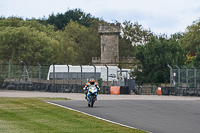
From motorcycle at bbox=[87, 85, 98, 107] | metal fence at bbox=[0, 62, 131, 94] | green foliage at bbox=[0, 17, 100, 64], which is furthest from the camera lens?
green foliage at bbox=[0, 17, 100, 64]

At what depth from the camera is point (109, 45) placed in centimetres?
9819

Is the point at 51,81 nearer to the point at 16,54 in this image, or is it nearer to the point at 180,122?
the point at 180,122

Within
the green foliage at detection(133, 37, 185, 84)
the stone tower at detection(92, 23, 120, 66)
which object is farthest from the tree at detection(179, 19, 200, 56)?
the green foliage at detection(133, 37, 185, 84)

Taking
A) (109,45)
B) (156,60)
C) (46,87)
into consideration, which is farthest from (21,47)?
(46,87)

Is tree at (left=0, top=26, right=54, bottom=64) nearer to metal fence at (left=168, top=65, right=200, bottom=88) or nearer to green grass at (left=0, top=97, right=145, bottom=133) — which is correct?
metal fence at (left=168, top=65, right=200, bottom=88)

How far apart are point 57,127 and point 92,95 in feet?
31.4

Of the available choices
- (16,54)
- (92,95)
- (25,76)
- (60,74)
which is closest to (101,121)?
(92,95)

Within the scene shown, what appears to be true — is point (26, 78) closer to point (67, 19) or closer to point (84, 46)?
point (84, 46)

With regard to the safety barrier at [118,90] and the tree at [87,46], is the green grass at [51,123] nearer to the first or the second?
the safety barrier at [118,90]

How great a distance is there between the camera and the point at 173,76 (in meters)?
46.0

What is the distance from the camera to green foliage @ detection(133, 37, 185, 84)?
67.7m

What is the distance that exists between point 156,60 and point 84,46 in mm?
46002

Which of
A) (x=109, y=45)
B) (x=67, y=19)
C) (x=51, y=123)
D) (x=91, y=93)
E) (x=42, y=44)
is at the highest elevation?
(x=67, y=19)

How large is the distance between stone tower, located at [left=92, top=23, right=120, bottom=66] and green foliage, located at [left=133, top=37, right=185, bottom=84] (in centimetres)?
2523
